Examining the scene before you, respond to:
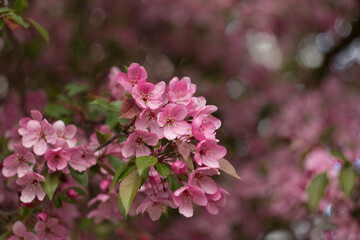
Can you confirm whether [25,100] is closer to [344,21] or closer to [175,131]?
[175,131]

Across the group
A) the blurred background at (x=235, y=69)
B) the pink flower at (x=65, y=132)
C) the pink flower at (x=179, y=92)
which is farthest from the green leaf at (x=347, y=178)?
the pink flower at (x=65, y=132)

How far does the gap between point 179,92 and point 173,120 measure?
0.31 ft

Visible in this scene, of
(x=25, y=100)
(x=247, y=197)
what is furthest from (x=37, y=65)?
(x=247, y=197)

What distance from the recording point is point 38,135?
1.29m

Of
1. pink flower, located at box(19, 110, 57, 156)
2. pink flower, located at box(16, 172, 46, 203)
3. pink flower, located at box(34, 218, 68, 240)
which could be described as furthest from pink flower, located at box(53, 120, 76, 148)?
pink flower, located at box(34, 218, 68, 240)

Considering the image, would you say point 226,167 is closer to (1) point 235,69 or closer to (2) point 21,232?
(2) point 21,232

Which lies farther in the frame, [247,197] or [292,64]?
[292,64]

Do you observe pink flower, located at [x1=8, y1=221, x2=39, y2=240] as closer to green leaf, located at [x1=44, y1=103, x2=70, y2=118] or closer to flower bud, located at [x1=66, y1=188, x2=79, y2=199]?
flower bud, located at [x1=66, y1=188, x2=79, y2=199]

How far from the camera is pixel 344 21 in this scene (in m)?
3.54

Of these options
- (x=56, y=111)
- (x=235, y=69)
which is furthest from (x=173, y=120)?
(x=235, y=69)

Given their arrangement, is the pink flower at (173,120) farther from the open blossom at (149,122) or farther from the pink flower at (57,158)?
the pink flower at (57,158)

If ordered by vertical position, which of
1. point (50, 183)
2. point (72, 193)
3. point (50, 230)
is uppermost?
point (50, 183)

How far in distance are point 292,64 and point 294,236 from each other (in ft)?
6.03

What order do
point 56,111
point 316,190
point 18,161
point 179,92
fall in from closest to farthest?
point 179,92 → point 18,161 → point 56,111 → point 316,190
